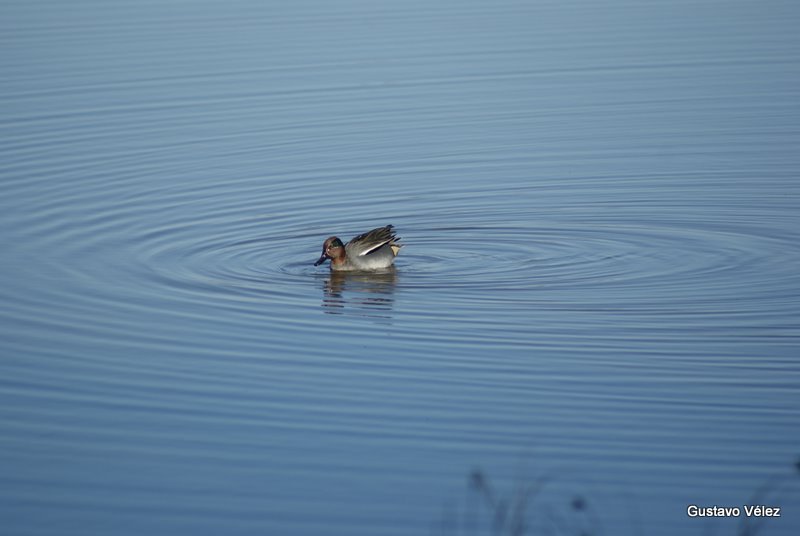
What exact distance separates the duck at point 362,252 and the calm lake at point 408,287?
23 centimetres

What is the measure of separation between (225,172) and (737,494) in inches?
500

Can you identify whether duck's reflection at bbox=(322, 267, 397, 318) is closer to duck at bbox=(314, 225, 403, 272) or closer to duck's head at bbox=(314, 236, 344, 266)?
duck at bbox=(314, 225, 403, 272)

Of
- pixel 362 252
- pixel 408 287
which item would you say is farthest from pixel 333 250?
pixel 408 287

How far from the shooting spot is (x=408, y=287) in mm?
14539

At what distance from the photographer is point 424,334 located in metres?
12.6

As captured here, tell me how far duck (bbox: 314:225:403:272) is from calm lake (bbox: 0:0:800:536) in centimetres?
23

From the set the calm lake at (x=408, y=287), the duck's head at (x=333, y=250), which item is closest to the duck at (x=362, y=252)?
the duck's head at (x=333, y=250)

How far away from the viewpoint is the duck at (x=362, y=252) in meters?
15.2

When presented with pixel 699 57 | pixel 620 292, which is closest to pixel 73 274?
pixel 620 292

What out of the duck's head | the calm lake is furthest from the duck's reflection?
the duck's head

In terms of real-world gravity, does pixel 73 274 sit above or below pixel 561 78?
below

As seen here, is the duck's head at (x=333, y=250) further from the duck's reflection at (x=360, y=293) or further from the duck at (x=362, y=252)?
the duck's reflection at (x=360, y=293)

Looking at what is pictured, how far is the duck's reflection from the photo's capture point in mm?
13763

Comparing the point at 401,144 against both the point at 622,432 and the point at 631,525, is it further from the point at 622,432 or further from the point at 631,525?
the point at 631,525
